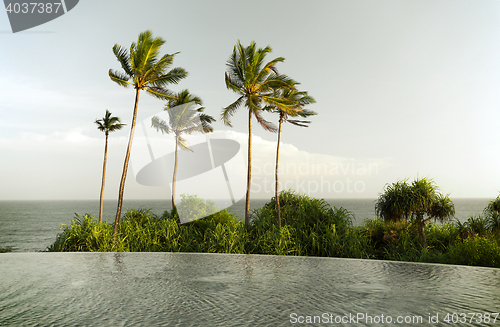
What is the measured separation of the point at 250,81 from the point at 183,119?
7.38 metres

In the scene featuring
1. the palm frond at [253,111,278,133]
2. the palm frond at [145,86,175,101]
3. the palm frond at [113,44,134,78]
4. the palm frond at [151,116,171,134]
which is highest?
the palm frond at [113,44,134,78]

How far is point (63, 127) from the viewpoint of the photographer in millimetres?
38312

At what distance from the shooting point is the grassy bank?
28.5ft

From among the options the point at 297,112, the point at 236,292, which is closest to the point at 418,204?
the point at 297,112

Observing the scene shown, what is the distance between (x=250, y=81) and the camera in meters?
13.2

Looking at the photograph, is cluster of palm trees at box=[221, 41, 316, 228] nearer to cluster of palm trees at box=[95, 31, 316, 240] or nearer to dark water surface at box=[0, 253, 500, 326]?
cluster of palm trees at box=[95, 31, 316, 240]

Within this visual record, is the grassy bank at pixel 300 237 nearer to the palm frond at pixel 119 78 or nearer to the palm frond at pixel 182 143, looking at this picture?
the palm frond at pixel 119 78

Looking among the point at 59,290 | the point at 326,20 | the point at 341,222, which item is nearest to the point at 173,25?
the point at 326,20

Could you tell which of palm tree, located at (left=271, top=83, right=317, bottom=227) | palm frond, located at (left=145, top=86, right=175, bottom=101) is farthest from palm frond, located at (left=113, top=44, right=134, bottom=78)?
palm tree, located at (left=271, top=83, right=317, bottom=227)

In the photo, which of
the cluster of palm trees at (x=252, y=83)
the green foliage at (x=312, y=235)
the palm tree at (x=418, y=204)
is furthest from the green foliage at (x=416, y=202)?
the cluster of palm trees at (x=252, y=83)

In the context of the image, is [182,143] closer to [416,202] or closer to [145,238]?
[145,238]

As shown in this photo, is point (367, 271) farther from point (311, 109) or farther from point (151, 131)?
point (151, 131)

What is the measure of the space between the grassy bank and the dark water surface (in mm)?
2582

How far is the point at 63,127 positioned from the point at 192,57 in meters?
29.9
